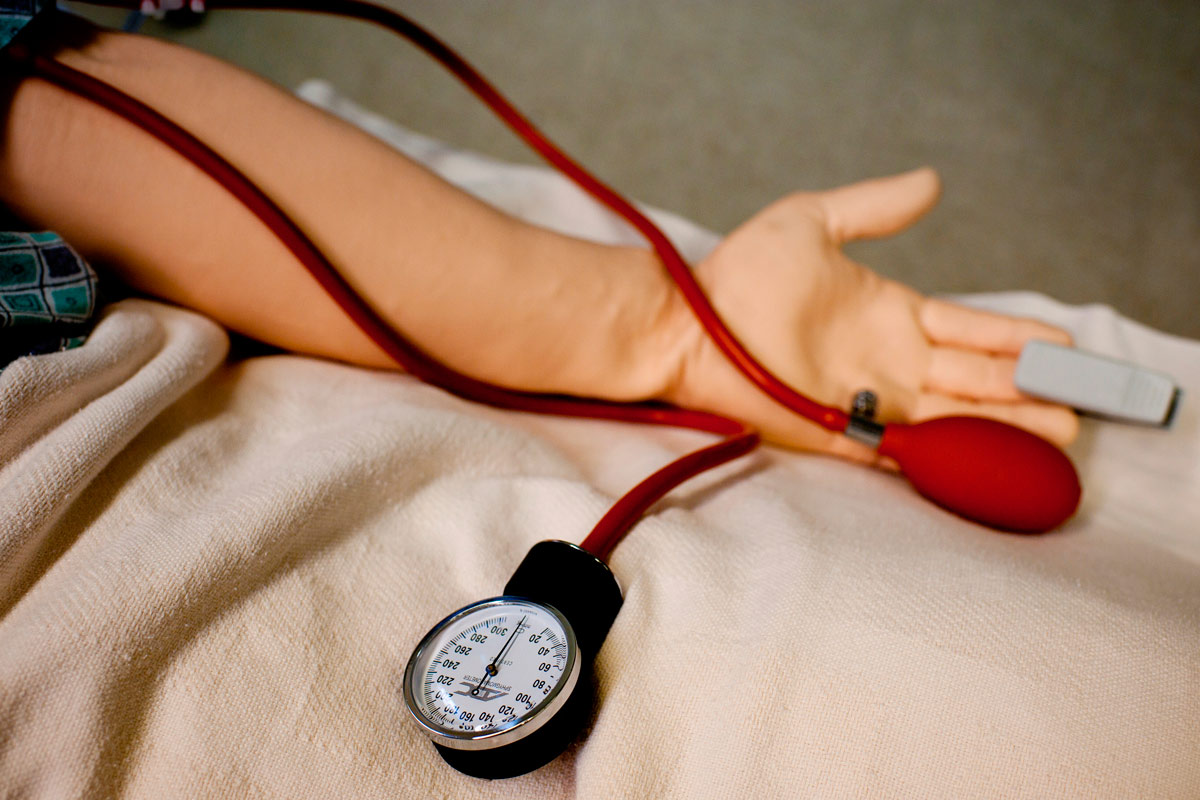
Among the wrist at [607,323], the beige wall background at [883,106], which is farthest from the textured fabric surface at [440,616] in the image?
the beige wall background at [883,106]

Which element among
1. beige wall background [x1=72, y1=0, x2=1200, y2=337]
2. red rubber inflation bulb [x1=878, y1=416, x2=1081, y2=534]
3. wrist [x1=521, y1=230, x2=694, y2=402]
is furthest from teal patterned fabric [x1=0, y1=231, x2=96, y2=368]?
beige wall background [x1=72, y1=0, x2=1200, y2=337]

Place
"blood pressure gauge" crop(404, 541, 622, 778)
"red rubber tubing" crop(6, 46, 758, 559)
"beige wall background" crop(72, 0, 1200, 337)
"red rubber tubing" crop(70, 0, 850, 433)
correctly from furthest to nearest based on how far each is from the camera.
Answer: "beige wall background" crop(72, 0, 1200, 337), "red rubber tubing" crop(70, 0, 850, 433), "red rubber tubing" crop(6, 46, 758, 559), "blood pressure gauge" crop(404, 541, 622, 778)

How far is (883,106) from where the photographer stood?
1118 mm

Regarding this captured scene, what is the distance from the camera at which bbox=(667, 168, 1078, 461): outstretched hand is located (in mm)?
593

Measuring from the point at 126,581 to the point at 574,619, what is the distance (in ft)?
0.69

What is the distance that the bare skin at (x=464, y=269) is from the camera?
0.48 m

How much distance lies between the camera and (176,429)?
45cm

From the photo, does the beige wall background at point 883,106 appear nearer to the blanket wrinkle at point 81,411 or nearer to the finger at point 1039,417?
the finger at point 1039,417

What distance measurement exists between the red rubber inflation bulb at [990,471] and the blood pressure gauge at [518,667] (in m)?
0.28

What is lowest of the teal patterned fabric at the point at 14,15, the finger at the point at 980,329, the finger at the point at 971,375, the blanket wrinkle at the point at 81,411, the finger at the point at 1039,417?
the blanket wrinkle at the point at 81,411


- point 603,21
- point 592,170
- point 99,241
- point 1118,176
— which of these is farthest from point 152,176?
point 1118,176

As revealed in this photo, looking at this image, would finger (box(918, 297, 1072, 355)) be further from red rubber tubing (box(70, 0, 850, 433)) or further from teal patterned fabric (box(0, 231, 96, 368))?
teal patterned fabric (box(0, 231, 96, 368))

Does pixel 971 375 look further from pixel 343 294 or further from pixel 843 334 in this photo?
pixel 343 294

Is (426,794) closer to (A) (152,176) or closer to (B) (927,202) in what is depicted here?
(A) (152,176)
